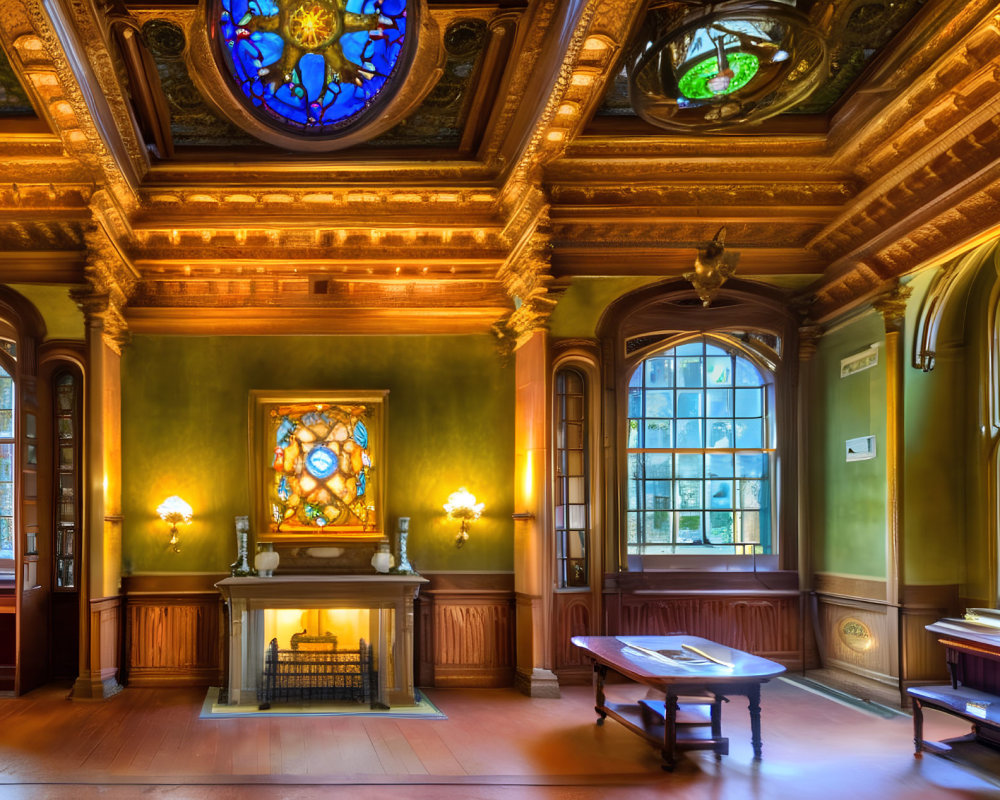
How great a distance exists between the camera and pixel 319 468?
9.45 meters

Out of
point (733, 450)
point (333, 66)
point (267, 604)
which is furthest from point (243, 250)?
point (733, 450)

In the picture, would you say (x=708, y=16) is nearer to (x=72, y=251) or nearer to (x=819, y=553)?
(x=819, y=553)

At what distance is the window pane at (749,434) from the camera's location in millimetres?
9836

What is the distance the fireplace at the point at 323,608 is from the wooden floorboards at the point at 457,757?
1.75 feet

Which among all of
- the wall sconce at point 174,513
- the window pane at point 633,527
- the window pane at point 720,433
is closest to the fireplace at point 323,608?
the wall sconce at point 174,513

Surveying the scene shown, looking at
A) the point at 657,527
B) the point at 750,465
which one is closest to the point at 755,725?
the point at 657,527

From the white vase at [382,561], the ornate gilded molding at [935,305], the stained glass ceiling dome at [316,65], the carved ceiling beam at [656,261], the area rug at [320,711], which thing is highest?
the stained glass ceiling dome at [316,65]

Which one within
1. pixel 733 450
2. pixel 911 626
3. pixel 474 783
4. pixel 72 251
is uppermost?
pixel 72 251

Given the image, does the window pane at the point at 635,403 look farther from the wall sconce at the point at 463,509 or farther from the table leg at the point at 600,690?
the table leg at the point at 600,690

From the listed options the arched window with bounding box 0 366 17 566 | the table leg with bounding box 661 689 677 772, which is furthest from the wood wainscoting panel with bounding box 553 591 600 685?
the arched window with bounding box 0 366 17 566

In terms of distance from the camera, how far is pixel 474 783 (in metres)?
5.96

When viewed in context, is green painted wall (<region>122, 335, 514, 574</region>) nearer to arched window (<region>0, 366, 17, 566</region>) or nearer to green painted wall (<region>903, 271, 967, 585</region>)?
arched window (<region>0, 366, 17, 566</region>)

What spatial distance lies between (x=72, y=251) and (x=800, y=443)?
712 cm

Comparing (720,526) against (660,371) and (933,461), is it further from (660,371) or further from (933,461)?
(933,461)
